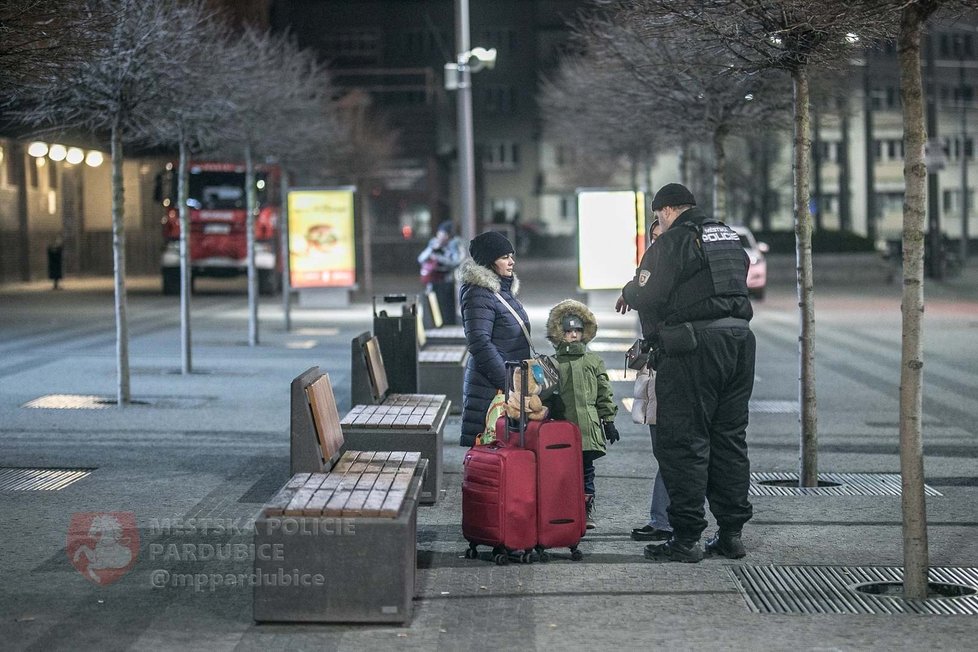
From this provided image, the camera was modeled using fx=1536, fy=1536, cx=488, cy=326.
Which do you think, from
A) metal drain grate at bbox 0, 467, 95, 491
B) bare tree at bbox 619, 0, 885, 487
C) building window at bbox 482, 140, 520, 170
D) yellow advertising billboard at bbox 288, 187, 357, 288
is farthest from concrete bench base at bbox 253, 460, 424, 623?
building window at bbox 482, 140, 520, 170

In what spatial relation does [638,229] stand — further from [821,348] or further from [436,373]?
[436,373]

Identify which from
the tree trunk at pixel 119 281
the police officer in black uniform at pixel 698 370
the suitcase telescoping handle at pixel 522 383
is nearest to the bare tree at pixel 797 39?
the police officer in black uniform at pixel 698 370

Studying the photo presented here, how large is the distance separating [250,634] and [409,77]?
200 feet

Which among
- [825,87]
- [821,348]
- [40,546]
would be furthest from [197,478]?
[821,348]

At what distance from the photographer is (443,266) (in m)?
22.0

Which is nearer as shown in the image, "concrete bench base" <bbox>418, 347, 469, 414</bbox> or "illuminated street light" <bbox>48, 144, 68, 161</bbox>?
"concrete bench base" <bbox>418, 347, 469, 414</bbox>

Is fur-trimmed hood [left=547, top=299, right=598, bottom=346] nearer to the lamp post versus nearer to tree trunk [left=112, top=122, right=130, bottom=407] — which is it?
tree trunk [left=112, top=122, right=130, bottom=407]

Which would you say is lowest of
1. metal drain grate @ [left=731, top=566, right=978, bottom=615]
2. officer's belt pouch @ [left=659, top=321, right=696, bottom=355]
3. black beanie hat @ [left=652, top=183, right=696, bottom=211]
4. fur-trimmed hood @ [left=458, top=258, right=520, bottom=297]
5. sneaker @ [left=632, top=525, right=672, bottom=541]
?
metal drain grate @ [left=731, top=566, right=978, bottom=615]

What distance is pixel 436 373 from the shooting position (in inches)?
526

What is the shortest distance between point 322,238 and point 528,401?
1877 cm

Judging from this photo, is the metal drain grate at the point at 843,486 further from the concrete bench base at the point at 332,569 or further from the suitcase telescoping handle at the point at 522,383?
the concrete bench base at the point at 332,569

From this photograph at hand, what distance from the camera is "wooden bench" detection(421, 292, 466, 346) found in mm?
15539

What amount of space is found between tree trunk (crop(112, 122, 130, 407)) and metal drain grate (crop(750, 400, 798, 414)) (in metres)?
5.69

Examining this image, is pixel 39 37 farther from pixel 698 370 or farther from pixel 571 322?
pixel 698 370
